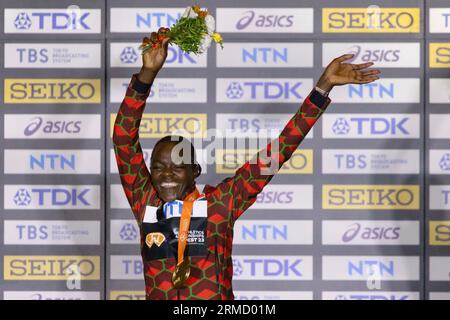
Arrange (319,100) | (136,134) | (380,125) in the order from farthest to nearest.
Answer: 1. (380,125)
2. (136,134)
3. (319,100)

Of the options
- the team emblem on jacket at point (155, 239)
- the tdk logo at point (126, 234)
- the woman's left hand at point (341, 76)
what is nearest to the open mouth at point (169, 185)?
the team emblem on jacket at point (155, 239)

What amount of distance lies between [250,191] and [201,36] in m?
0.67

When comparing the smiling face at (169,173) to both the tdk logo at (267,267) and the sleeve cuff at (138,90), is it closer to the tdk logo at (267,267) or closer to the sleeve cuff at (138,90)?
the sleeve cuff at (138,90)

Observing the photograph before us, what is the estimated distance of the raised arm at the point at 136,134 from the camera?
9.92ft

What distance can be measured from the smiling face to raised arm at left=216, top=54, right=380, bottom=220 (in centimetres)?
16

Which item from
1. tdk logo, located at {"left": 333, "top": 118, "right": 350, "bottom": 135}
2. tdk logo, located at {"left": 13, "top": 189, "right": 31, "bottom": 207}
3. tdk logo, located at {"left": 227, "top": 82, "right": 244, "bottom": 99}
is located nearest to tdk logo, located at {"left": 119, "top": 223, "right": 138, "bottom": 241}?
Answer: tdk logo, located at {"left": 13, "top": 189, "right": 31, "bottom": 207}

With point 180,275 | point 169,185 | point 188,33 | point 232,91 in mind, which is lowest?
point 180,275

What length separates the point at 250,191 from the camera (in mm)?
3121

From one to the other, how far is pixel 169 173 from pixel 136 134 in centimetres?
21

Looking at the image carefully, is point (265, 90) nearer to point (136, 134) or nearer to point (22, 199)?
point (136, 134)

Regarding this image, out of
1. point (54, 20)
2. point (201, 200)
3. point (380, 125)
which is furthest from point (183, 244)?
point (54, 20)

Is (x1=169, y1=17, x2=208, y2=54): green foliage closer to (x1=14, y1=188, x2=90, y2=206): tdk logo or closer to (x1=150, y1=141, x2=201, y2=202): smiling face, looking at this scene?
(x1=150, y1=141, x2=201, y2=202): smiling face

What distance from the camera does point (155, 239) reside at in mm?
3062

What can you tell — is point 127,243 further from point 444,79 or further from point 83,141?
point 444,79
